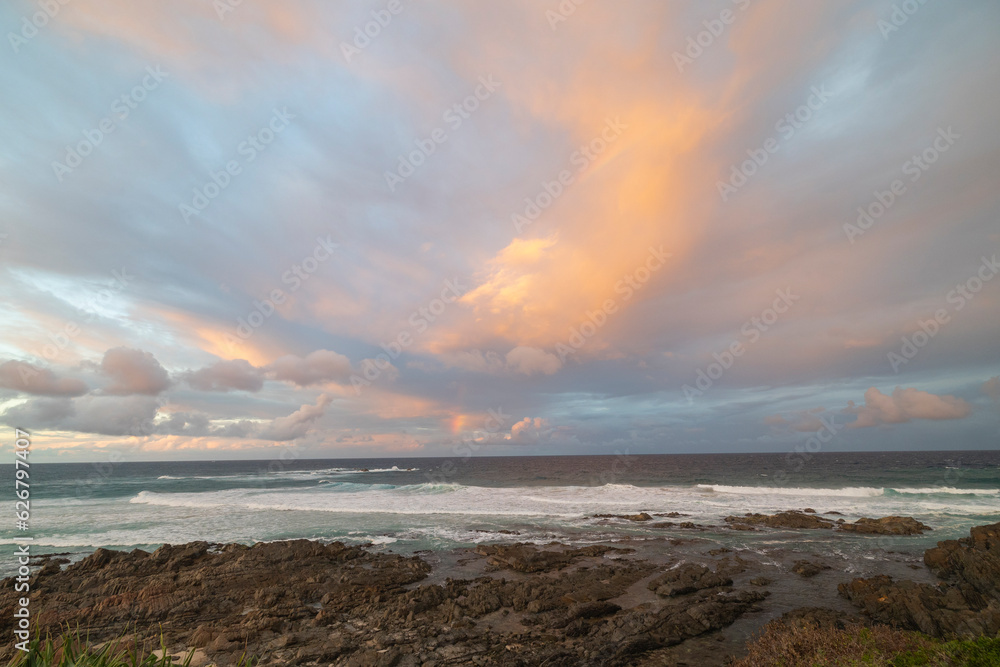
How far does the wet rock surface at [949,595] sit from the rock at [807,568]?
2165 millimetres

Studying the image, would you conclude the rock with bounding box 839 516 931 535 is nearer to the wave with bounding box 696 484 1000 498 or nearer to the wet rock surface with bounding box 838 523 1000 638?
the wet rock surface with bounding box 838 523 1000 638

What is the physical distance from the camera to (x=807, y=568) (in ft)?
56.2

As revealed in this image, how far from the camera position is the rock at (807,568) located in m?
16.8

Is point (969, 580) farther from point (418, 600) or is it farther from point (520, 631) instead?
point (418, 600)

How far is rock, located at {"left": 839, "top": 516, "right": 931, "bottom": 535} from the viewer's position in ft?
80.9

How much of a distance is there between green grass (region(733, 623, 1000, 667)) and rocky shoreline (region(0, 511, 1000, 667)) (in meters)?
1.31

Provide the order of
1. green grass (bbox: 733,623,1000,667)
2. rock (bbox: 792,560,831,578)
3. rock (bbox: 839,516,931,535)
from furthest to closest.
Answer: rock (bbox: 839,516,931,535) → rock (bbox: 792,560,831,578) → green grass (bbox: 733,623,1000,667)

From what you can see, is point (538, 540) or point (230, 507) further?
point (230, 507)

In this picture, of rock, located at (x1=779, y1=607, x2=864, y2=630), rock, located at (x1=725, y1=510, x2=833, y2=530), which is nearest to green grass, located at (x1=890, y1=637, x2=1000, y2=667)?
rock, located at (x1=779, y1=607, x2=864, y2=630)

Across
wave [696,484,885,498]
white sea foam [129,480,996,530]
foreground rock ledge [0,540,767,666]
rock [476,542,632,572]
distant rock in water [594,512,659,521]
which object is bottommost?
wave [696,484,885,498]

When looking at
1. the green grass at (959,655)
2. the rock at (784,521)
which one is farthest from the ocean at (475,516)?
the green grass at (959,655)

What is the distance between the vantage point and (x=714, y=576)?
51.5 feet

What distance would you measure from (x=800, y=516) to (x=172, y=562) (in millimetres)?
34268

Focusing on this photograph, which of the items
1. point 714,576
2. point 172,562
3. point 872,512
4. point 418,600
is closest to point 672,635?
point 714,576
